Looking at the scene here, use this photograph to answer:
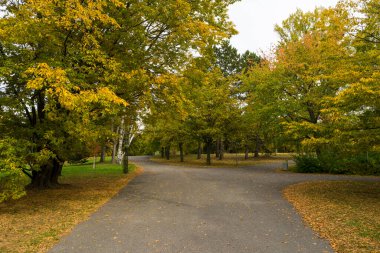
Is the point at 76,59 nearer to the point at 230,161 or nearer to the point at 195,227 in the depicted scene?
the point at 195,227

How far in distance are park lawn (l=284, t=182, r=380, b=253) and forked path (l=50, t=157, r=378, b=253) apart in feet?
1.29

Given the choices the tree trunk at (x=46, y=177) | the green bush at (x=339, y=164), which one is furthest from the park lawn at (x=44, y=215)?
the green bush at (x=339, y=164)

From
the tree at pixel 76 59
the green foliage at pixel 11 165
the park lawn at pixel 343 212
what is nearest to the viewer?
the park lawn at pixel 343 212

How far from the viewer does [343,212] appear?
29.9 feet

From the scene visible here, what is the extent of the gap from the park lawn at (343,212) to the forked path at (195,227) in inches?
15.5

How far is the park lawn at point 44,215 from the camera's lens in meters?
6.52

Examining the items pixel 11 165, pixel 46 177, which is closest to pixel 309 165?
pixel 46 177

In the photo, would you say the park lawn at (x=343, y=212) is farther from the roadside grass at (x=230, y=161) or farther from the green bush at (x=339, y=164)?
the roadside grass at (x=230, y=161)

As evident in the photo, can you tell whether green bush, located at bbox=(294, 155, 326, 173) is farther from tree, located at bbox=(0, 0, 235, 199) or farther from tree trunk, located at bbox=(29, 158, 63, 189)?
tree trunk, located at bbox=(29, 158, 63, 189)

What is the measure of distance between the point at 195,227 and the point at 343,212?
4657 millimetres

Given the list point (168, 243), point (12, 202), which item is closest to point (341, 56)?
point (168, 243)

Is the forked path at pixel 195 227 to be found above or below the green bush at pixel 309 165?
below

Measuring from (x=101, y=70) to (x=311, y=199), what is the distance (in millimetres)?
8717

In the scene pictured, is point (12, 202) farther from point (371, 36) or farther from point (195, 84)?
point (371, 36)
